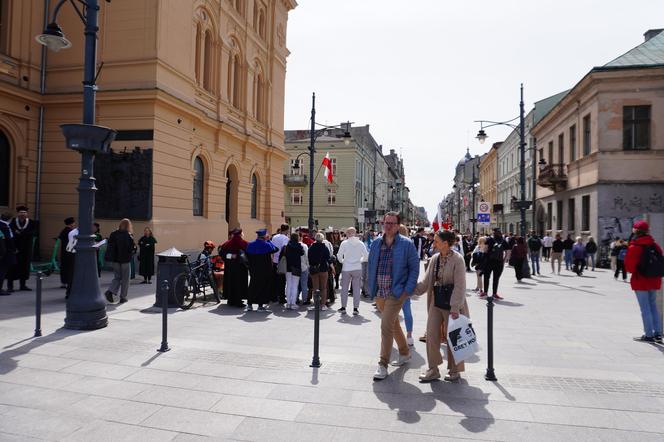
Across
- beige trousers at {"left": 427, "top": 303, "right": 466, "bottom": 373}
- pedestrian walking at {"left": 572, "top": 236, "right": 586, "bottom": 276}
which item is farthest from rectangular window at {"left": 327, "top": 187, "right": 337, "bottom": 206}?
beige trousers at {"left": 427, "top": 303, "right": 466, "bottom": 373}

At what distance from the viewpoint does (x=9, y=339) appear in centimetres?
669

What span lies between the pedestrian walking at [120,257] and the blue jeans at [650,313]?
33.6ft

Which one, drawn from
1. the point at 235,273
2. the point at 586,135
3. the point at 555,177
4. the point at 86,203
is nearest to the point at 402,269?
the point at 86,203

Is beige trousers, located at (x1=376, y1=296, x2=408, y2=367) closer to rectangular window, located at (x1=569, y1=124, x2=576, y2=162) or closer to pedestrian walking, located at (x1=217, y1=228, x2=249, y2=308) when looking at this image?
pedestrian walking, located at (x1=217, y1=228, x2=249, y2=308)

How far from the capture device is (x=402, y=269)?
5562mm

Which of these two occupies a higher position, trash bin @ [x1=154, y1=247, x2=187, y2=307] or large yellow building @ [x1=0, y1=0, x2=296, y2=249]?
large yellow building @ [x1=0, y1=0, x2=296, y2=249]

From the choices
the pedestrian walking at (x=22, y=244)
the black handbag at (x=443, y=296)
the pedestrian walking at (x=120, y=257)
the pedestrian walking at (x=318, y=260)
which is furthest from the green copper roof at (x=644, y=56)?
the pedestrian walking at (x=22, y=244)

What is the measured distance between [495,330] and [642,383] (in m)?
2.99

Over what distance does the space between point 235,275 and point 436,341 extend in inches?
234

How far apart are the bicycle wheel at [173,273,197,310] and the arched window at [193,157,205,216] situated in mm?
10609

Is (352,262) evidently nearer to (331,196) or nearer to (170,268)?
(170,268)

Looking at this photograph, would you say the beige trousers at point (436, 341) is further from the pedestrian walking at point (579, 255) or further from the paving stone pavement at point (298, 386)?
the pedestrian walking at point (579, 255)

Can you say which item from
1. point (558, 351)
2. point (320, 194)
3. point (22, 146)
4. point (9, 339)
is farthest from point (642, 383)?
point (320, 194)

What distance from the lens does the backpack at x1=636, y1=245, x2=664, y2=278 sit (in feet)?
23.8
